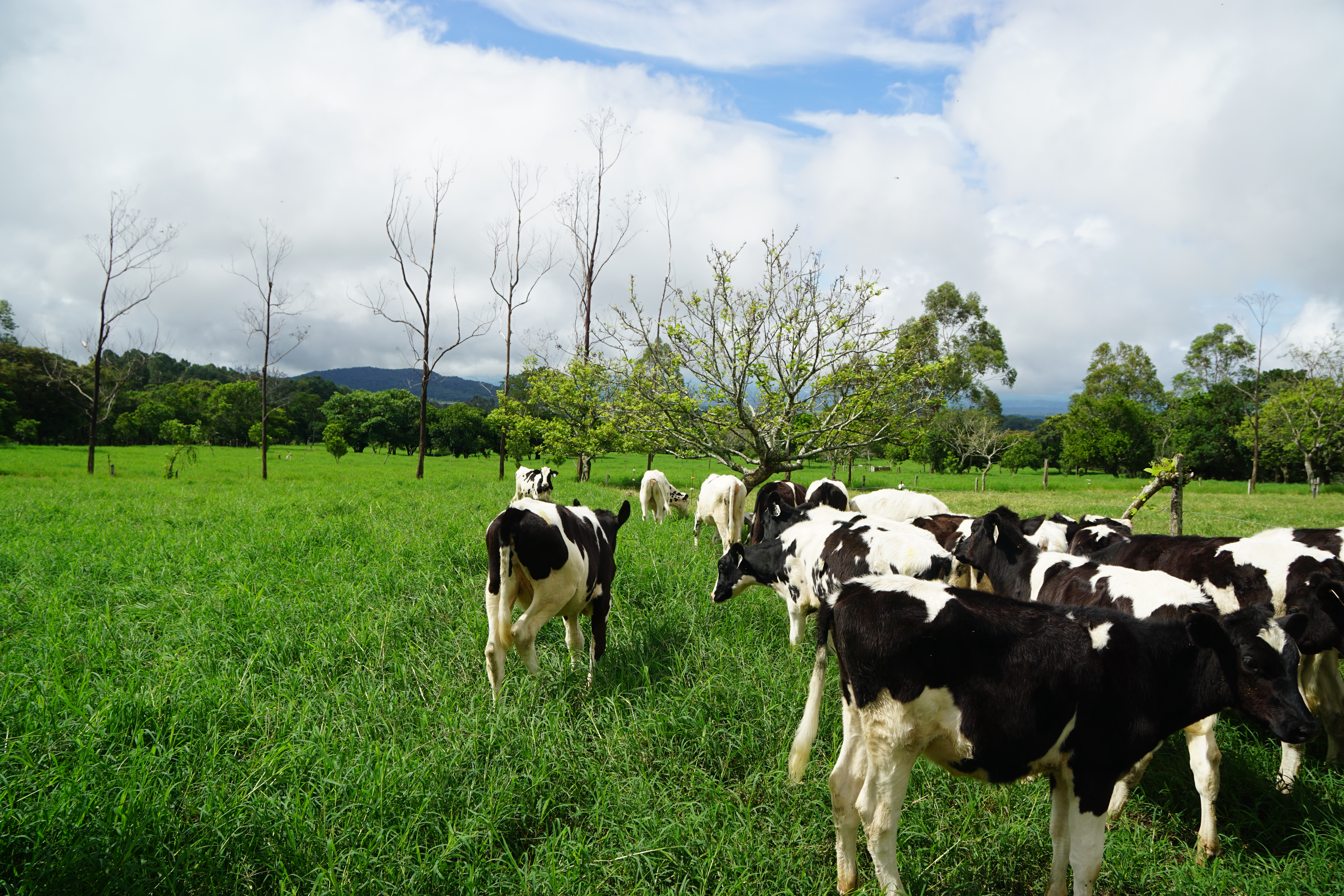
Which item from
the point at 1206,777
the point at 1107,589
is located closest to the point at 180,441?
the point at 1107,589

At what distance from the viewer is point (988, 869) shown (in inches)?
131

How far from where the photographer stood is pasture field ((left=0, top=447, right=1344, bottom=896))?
9.65 feet

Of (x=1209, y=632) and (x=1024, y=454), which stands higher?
(x=1024, y=454)

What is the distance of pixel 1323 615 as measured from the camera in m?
4.11

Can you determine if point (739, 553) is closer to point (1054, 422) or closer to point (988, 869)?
point (988, 869)

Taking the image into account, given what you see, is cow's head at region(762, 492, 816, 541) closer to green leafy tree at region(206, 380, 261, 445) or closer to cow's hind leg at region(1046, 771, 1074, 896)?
cow's hind leg at region(1046, 771, 1074, 896)

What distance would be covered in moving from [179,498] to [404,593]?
39.2 feet

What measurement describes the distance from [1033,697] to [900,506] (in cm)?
844

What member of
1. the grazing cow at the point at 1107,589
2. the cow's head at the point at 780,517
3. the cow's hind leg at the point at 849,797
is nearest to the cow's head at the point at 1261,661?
the grazing cow at the point at 1107,589

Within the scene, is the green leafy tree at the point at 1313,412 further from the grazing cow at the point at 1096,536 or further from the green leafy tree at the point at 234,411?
the green leafy tree at the point at 234,411

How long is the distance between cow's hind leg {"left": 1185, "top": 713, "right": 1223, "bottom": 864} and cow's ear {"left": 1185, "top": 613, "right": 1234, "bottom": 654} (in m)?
0.64

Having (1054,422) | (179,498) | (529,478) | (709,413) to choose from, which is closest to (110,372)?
(179,498)

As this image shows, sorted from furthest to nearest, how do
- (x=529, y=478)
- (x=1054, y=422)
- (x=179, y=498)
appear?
(x=1054, y=422) → (x=529, y=478) → (x=179, y=498)

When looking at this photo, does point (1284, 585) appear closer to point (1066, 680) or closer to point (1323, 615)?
point (1323, 615)
